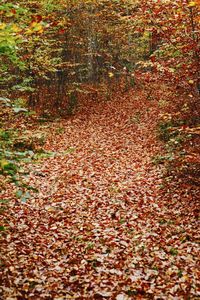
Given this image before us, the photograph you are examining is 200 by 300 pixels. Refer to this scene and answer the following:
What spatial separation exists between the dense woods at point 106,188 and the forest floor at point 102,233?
A: 0.08 ft

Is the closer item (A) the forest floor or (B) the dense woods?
(B) the dense woods

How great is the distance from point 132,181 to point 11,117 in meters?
7.09

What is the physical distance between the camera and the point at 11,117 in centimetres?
1488

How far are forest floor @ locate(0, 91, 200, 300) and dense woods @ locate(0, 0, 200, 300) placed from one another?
0.03 meters

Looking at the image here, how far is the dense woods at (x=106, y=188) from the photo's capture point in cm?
596

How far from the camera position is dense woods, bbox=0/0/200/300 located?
596 cm

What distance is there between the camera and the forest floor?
19.9ft

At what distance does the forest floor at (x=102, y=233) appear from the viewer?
6.07m

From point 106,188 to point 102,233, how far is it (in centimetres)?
257

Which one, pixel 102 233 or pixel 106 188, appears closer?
pixel 102 233

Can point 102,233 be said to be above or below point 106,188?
below

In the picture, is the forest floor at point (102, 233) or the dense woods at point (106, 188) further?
the forest floor at point (102, 233)

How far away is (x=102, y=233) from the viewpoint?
7.91m

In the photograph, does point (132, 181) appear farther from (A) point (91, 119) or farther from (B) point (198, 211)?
(A) point (91, 119)
